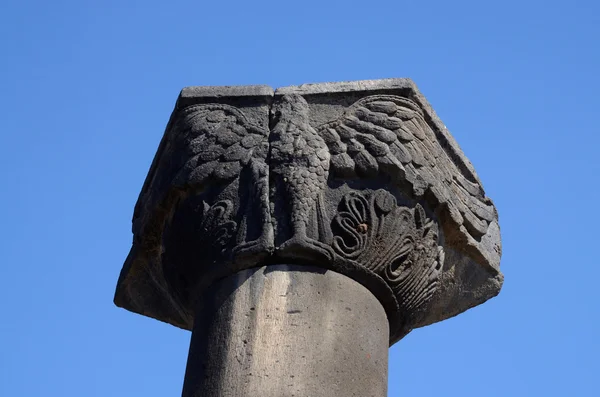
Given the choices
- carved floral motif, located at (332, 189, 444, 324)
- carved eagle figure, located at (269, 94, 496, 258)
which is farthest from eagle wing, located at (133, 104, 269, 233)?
carved floral motif, located at (332, 189, 444, 324)

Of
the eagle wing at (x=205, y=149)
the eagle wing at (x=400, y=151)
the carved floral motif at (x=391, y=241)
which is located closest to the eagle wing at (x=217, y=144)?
the eagle wing at (x=205, y=149)

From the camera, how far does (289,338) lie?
226 inches

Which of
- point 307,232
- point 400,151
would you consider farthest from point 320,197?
point 400,151

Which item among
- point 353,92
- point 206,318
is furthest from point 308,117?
point 206,318

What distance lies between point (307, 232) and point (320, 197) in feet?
0.62

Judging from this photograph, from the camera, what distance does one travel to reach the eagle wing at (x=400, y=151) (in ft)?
20.4

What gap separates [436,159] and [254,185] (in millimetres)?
952

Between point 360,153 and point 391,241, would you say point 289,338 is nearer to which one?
point 391,241

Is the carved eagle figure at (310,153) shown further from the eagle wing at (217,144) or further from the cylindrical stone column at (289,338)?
the cylindrical stone column at (289,338)

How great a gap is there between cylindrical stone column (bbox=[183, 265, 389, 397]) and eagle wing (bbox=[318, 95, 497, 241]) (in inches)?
22.1

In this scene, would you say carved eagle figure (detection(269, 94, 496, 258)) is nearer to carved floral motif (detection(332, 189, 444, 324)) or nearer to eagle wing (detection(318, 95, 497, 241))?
eagle wing (detection(318, 95, 497, 241))

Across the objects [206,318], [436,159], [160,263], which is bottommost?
[206,318]

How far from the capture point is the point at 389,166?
20.4 ft

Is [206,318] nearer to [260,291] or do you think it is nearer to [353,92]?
[260,291]
